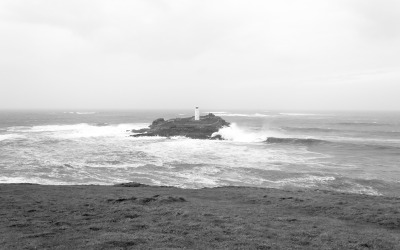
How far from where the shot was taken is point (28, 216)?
10.4 meters

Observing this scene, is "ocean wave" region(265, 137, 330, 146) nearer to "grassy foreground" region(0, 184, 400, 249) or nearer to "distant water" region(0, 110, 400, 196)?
"distant water" region(0, 110, 400, 196)

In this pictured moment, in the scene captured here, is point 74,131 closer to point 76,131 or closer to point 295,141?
point 76,131

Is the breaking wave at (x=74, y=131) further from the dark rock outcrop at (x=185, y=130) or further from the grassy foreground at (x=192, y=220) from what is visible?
the grassy foreground at (x=192, y=220)

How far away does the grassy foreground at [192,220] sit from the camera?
317 inches

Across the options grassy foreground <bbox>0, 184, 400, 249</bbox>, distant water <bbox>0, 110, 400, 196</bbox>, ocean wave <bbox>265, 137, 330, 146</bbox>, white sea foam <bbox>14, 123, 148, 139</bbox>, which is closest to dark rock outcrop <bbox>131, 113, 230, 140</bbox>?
white sea foam <bbox>14, 123, 148, 139</bbox>

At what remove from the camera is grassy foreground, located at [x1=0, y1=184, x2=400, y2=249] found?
317 inches

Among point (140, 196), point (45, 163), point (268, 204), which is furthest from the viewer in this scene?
point (45, 163)

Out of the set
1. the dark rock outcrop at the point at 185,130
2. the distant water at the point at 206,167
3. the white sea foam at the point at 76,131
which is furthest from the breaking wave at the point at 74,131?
the distant water at the point at 206,167

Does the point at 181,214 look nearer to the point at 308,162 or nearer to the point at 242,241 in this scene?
the point at 242,241

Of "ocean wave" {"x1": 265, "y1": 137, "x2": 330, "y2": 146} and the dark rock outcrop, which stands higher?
the dark rock outcrop

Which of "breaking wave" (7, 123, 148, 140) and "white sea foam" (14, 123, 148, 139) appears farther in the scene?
"white sea foam" (14, 123, 148, 139)

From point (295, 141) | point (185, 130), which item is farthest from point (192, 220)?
point (185, 130)

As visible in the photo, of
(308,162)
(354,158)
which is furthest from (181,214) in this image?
(354,158)

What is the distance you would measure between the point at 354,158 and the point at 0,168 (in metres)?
29.9
